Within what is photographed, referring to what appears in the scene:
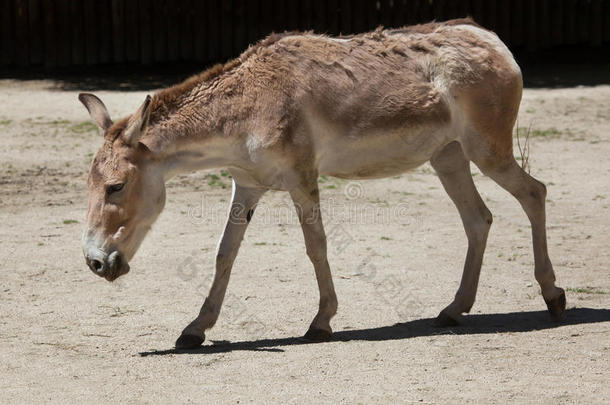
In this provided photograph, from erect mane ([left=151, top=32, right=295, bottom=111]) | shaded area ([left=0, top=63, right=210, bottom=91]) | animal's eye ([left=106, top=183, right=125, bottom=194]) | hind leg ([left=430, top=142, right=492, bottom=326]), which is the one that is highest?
erect mane ([left=151, top=32, right=295, bottom=111])

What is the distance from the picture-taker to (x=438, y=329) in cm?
698

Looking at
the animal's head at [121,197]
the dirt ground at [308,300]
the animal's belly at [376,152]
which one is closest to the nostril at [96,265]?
the animal's head at [121,197]

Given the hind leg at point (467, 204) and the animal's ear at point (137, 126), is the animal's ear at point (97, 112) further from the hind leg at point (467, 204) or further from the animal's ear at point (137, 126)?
the hind leg at point (467, 204)

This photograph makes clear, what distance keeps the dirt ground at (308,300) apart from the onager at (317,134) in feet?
1.26

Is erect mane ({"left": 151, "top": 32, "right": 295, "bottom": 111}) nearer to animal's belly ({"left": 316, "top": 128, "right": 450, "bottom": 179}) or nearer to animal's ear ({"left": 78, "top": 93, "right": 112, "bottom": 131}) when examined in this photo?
animal's ear ({"left": 78, "top": 93, "right": 112, "bottom": 131})

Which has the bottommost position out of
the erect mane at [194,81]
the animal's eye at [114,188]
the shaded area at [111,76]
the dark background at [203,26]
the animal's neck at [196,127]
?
the shaded area at [111,76]

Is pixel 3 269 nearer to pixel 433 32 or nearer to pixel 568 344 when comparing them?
pixel 433 32

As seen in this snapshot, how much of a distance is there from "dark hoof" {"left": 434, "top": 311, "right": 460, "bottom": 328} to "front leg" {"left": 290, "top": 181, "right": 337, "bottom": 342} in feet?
2.54

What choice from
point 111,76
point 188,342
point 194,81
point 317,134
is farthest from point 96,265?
point 111,76

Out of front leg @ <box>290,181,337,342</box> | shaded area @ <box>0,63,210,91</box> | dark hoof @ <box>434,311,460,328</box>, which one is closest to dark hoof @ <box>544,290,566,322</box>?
dark hoof @ <box>434,311,460,328</box>

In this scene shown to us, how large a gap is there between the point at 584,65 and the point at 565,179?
8.58 meters

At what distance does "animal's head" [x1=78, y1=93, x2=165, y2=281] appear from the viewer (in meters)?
6.21

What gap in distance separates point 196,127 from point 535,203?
2.47 m

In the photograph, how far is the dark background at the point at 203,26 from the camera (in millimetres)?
19797
